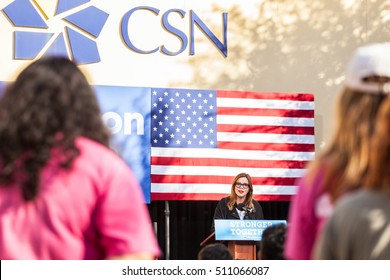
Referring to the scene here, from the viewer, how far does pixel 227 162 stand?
1005 centimetres

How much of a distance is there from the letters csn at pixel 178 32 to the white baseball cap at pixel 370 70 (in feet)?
28.1

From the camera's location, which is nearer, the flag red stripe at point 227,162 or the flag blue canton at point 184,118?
the flag red stripe at point 227,162

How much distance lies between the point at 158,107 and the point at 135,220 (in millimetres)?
8002

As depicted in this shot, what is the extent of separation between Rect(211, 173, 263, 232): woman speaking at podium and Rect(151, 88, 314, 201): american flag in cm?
132

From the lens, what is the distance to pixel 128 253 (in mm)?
1945

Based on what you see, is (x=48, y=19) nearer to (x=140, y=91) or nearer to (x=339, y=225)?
(x=140, y=91)

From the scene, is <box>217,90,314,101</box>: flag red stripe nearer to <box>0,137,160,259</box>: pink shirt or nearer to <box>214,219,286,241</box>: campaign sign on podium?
<box>214,219,286,241</box>: campaign sign on podium

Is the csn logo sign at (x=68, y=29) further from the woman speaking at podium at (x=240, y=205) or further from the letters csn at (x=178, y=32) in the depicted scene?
the woman speaking at podium at (x=240, y=205)

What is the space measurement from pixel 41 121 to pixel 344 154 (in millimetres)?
714

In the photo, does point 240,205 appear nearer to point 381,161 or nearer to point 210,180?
point 210,180

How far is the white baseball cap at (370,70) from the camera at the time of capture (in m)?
2.01

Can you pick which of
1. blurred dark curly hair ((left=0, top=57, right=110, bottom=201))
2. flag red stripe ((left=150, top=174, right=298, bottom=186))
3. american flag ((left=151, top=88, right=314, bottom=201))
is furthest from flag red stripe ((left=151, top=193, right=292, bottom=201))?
blurred dark curly hair ((left=0, top=57, right=110, bottom=201))

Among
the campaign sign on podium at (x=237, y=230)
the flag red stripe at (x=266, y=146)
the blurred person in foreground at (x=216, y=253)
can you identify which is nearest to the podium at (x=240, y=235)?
the campaign sign on podium at (x=237, y=230)

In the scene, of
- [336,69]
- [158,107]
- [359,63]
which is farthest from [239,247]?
[359,63]
